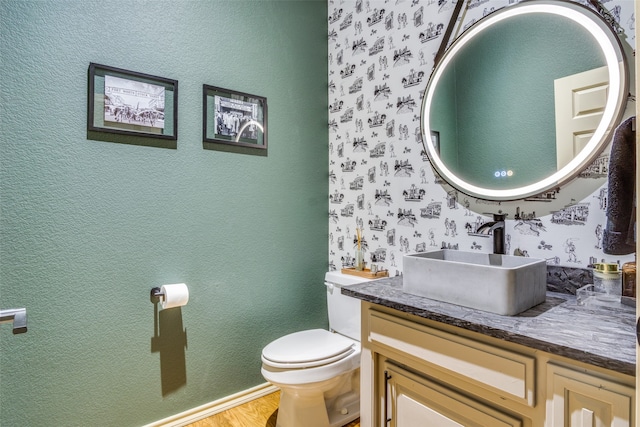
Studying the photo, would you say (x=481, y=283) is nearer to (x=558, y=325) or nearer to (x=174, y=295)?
(x=558, y=325)

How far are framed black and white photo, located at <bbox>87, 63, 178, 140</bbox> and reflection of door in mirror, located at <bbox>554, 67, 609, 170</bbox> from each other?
1.65m

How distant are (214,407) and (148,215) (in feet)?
3.53

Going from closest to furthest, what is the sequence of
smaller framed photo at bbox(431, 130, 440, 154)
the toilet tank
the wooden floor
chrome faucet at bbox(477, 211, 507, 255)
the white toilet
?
chrome faucet at bbox(477, 211, 507, 255), the white toilet, smaller framed photo at bbox(431, 130, 440, 154), the wooden floor, the toilet tank

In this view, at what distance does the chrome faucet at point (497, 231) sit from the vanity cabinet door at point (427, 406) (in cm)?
58

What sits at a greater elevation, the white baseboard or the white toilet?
the white toilet

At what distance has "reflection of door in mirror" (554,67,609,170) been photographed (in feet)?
3.69

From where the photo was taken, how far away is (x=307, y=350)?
1.58 m

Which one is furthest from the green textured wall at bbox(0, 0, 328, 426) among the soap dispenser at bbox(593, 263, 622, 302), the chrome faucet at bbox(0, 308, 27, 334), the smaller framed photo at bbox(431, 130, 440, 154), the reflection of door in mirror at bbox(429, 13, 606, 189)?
the soap dispenser at bbox(593, 263, 622, 302)

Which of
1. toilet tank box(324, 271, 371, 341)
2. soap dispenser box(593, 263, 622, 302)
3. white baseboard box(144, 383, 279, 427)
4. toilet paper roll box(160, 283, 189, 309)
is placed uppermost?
soap dispenser box(593, 263, 622, 302)

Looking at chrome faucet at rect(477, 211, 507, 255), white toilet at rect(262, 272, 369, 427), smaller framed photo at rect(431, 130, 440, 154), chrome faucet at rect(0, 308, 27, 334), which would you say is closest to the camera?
chrome faucet at rect(0, 308, 27, 334)

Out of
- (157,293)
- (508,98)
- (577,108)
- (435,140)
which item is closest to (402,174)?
(435,140)

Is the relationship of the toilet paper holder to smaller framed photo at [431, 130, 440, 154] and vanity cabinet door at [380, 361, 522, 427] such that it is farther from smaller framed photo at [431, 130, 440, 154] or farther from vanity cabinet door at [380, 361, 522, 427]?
smaller framed photo at [431, 130, 440, 154]

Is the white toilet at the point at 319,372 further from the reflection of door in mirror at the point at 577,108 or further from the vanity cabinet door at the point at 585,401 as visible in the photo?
the reflection of door in mirror at the point at 577,108

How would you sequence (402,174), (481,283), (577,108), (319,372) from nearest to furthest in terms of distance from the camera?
(481,283) < (577,108) < (319,372) < (402,174)
